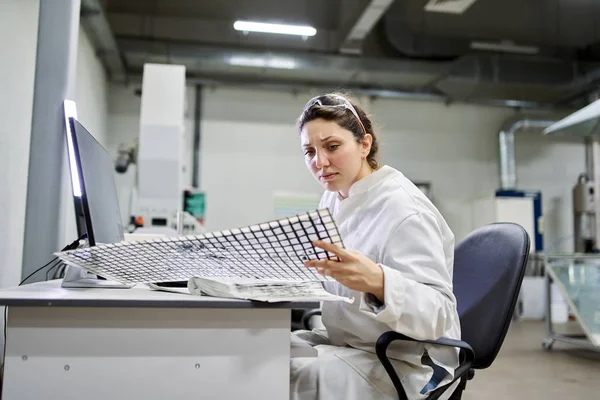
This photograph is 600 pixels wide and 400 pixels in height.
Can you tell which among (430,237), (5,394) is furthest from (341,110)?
(5,394)

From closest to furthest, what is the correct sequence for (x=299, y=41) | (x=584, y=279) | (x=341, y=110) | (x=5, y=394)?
1. (x=5, y=394)
2. (x=341, y=110)
3. (x=584, y=279)
4. (x=299, y=41)

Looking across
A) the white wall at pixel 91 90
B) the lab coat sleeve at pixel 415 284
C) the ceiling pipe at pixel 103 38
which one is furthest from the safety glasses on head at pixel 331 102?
the ceiling pipe at pixel 103 38

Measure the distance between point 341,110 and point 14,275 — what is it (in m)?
1.34

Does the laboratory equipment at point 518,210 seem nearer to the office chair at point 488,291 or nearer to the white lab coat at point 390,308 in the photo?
the office chair at point 488,291

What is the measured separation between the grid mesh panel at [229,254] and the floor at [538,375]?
2.08 metres

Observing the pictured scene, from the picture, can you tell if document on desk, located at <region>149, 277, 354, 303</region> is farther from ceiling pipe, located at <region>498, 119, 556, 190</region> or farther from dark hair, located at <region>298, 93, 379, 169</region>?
ceiling pipe, located at <region>498, 119, 556, 190</region>

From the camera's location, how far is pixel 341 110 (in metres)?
1.13

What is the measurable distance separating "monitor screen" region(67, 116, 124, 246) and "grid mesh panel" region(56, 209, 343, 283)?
4.8 inches

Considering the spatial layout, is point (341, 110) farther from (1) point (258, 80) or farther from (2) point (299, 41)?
(1) point (258, 80)

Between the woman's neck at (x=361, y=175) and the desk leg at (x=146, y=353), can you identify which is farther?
the woman's neck at (x=361, y=175)

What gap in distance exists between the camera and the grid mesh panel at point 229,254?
0.73m

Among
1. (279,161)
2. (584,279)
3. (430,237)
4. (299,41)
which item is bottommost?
(584,279)

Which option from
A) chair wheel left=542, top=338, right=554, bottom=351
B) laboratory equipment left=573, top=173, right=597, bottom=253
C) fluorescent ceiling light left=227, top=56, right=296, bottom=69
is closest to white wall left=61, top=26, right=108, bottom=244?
fluorescent ceiling light left=227, top=56, right=296, bottom=69

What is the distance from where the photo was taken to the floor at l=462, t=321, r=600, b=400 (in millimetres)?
2559
